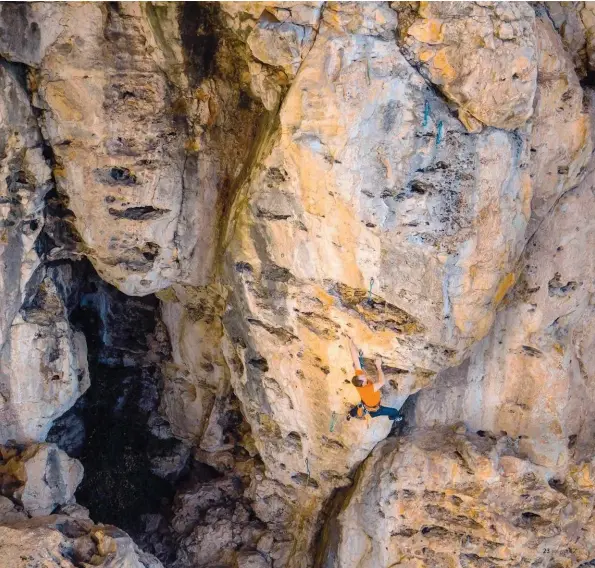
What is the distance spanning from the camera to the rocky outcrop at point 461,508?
6035 millimetres

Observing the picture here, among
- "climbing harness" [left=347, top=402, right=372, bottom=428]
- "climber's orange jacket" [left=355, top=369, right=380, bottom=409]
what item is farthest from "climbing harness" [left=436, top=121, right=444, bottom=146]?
"climbing harness" [left=347, top=402, right=372, bottom=428]

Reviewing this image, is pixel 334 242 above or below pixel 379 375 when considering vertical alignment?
above

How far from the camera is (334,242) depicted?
521cm

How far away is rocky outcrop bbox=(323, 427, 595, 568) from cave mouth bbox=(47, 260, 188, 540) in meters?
2.27

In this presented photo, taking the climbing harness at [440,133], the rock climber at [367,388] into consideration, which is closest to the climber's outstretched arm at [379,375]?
the rock climber at [367,388]

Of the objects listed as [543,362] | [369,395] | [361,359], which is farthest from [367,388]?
[543,362]

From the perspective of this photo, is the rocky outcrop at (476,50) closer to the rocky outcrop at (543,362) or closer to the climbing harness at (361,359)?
the rocky outcrop at (543,362)

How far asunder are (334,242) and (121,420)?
3826mm

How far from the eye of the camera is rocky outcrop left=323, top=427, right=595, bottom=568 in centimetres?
604

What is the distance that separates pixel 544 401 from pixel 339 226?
250cm

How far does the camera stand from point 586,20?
5.45 metres

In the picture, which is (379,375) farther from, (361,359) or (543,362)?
(543,362)

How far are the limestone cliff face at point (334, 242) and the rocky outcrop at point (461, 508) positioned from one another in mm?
20

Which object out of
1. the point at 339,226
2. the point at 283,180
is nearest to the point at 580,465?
the point at 339,226
